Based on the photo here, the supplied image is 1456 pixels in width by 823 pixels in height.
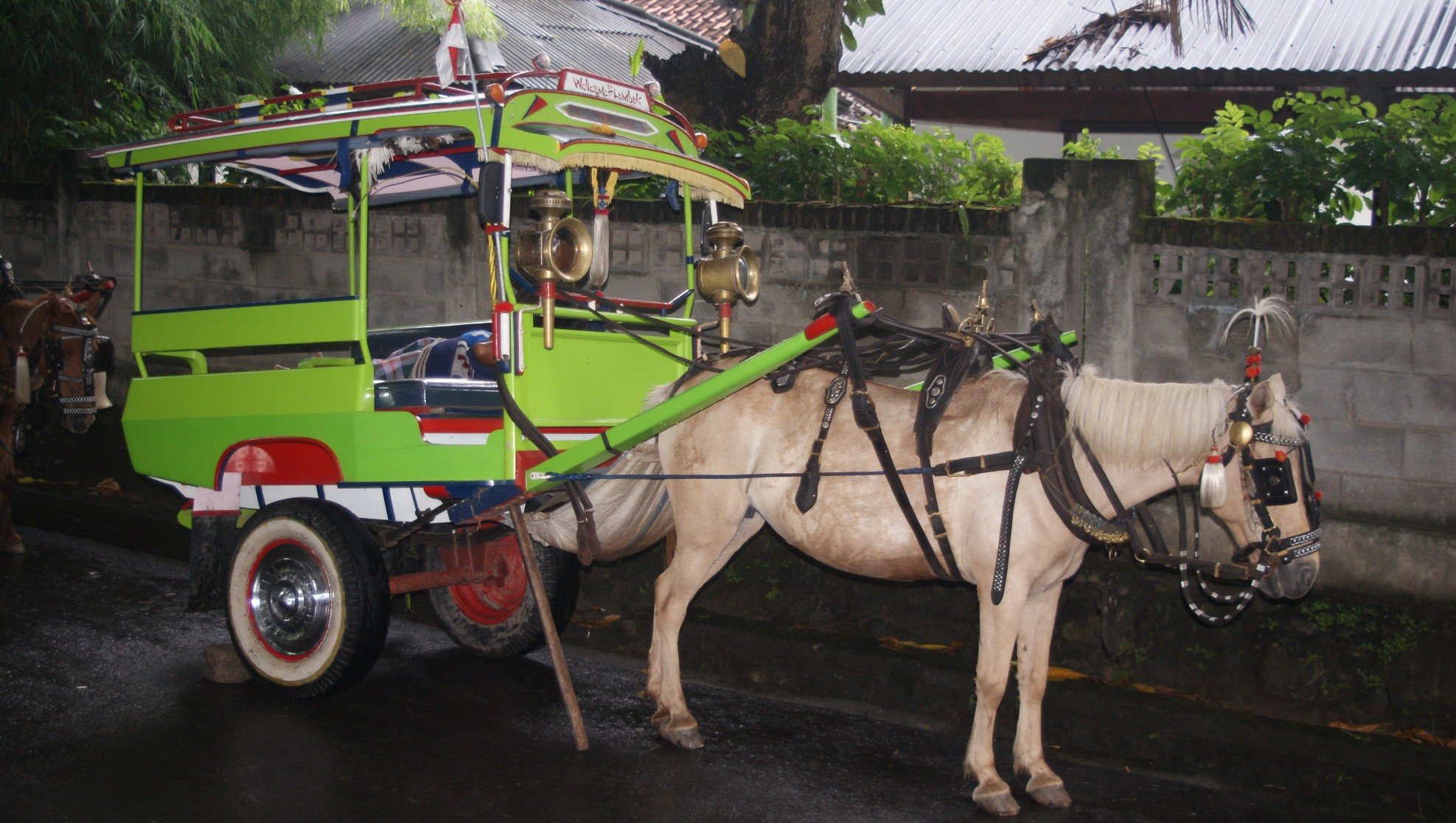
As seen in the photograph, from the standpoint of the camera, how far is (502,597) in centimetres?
605

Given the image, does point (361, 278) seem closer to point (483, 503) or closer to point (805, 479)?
point (483, 503)

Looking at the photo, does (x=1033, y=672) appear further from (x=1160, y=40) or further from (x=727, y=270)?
(x=1160, y=40)

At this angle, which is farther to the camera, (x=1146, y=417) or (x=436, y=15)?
(x=436, y=15)

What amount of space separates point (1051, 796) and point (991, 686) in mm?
461

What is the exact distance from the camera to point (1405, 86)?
9547 mm

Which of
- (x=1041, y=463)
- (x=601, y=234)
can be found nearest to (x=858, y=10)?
(x=601, y=234)

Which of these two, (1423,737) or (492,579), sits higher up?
(492,579)

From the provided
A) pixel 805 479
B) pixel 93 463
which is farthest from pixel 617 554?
pixel 93 463

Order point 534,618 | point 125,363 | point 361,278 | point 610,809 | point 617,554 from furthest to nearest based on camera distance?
point 125,363 → point 534,618 → point 617,554 → point 361,278 → point 610,809

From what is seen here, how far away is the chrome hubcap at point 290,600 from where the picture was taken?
5293mm

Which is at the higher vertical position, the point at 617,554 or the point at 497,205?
the point at 497,205

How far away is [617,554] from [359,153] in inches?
81.9

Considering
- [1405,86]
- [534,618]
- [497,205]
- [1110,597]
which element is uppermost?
[1405,86]

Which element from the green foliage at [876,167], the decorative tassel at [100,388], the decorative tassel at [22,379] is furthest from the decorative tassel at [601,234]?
the decorative tassel at [22,379]
